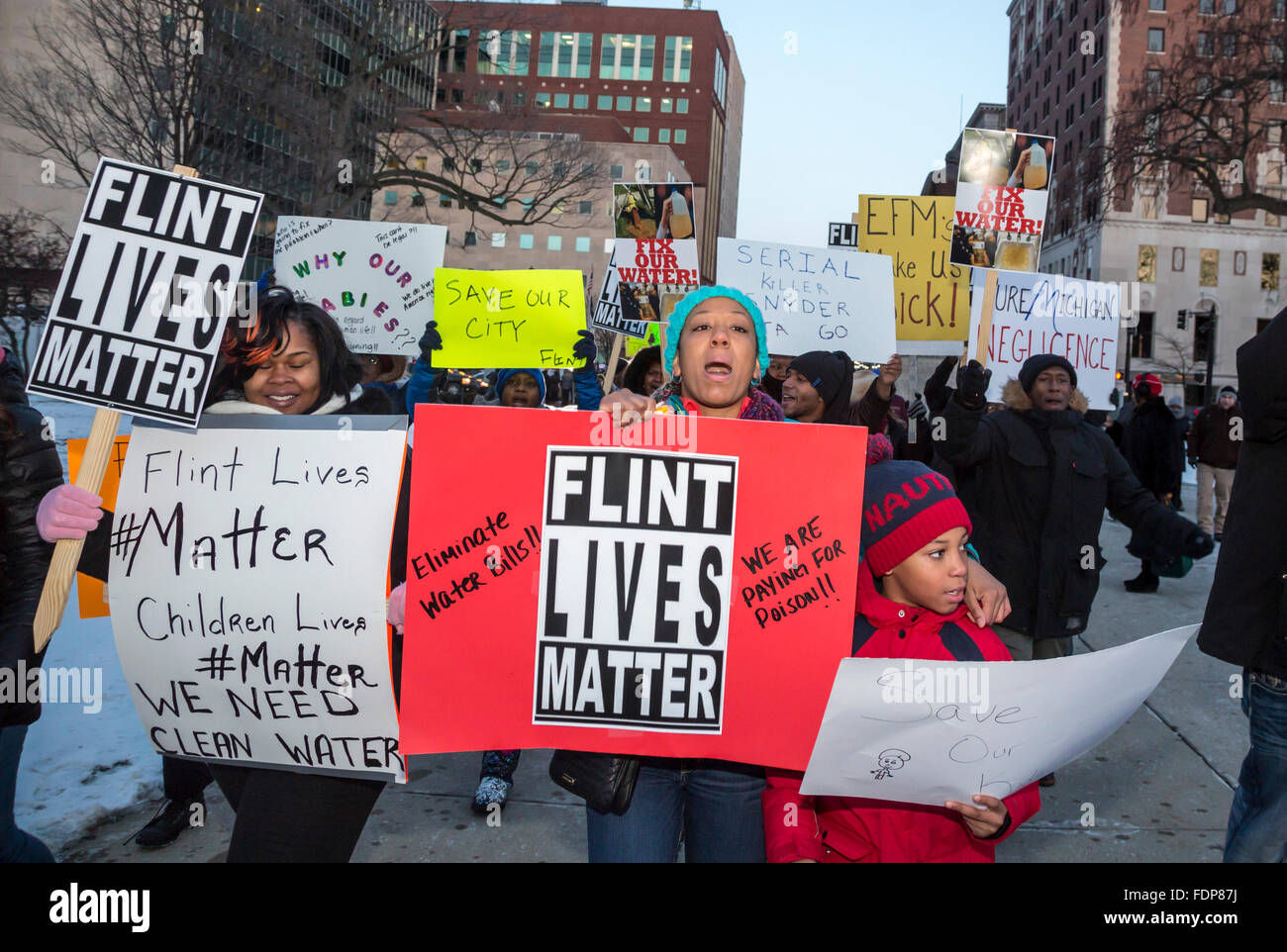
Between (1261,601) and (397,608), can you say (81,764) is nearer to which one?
(397,608)

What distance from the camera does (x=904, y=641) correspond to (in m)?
2.34

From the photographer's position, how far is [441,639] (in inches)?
87.7

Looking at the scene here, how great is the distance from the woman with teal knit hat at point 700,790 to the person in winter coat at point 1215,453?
12008mm

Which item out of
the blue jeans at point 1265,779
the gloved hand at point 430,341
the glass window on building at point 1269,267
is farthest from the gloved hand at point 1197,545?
the glass window on building at point 1269,267

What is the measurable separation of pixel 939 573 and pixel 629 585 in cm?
73

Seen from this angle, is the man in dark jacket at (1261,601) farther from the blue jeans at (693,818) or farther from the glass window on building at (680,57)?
the glass window on building at (680,57)

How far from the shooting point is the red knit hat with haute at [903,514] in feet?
7.57

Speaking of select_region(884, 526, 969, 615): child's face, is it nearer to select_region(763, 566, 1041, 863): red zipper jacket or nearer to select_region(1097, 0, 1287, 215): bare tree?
select_region(763, 566, 1041, 863): red zipper jacket

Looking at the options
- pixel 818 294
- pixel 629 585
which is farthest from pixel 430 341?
pixel 629 585

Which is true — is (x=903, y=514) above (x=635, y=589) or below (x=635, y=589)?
above

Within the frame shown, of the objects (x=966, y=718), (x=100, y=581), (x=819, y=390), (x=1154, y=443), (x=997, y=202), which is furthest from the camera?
(x=1154, y=443)
